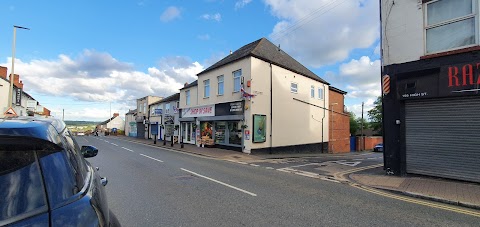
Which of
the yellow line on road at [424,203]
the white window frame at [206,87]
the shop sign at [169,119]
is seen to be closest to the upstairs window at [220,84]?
the white window frame at [206,87]

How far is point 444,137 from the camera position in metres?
9.04

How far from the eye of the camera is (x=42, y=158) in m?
1.62

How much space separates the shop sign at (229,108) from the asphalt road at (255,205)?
37.2 ft

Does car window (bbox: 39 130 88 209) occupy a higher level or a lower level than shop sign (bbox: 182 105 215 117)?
lower

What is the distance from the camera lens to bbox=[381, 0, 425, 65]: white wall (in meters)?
9.87

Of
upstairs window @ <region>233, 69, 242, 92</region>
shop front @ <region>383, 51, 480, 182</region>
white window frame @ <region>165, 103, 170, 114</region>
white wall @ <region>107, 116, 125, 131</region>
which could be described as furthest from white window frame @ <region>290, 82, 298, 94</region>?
white wall @ <region>107, 116, 125, 131</region>

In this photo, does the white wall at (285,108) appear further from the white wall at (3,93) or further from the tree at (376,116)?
the tree at (376,116)

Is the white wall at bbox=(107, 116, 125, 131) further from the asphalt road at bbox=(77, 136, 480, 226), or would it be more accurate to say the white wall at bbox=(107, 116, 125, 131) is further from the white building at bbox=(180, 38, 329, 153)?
the asphalt road at bbox=(77, 136, 480, 226)

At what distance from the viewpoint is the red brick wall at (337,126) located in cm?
2845

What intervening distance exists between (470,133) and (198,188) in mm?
8641

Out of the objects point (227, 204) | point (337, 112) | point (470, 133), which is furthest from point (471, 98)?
point (337, 112)

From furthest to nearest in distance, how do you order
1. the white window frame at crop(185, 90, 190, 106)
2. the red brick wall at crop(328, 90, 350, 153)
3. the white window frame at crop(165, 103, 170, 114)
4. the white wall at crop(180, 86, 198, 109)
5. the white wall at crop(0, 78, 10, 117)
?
the white window frame at crop(165, 103, 170, 114) → the white wall at crop(0, 78, 10, 117) → the white window frame at crop(185, 90, 190, 106) → the red brick wall at crop(328, 90, 350, 153) → the white wall at crop(180, 86, 198, 109)

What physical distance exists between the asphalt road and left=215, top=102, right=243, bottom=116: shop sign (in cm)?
1135

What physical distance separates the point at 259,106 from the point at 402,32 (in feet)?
35.3
